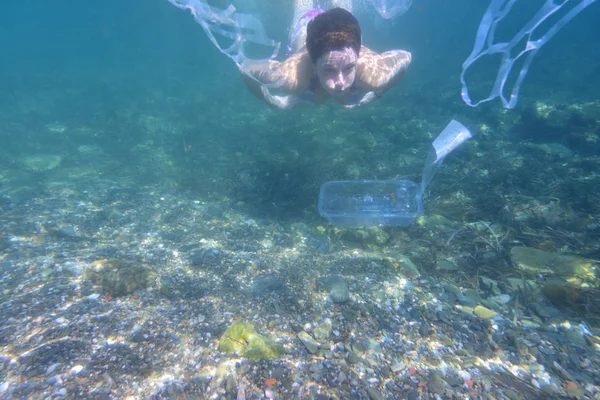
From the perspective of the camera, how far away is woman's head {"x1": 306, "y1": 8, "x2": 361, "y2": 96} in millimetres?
4070

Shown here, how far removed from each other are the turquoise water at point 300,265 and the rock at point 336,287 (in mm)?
28

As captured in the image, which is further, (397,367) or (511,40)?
(511,40)

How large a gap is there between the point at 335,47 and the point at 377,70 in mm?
1131

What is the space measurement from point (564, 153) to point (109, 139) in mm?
16010

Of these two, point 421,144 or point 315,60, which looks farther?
point 421,144

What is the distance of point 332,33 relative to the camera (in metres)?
4.06

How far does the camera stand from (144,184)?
Answer: 23.6ft

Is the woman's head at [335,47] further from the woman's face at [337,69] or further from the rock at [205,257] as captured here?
the rock at [205,257]

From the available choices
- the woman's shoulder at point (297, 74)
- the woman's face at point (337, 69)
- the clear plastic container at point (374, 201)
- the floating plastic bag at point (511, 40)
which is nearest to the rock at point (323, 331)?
the clear plastic container at point (374, 201)

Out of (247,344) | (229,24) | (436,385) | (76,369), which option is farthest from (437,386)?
(229,24)

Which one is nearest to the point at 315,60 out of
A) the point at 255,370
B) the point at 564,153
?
the point at 255,370

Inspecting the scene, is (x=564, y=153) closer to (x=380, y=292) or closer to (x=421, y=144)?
(x=421, y=144)

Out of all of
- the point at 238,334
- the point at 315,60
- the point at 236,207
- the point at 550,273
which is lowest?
the point at 238,334

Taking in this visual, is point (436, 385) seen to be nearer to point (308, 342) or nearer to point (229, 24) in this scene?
point (308, 342)
